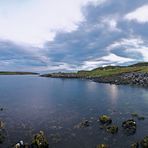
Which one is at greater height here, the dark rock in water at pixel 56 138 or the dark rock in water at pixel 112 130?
the dark rock in water at pixel 112 130

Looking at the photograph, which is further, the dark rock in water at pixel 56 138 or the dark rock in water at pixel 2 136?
the dark rock in water at pixel 56 138

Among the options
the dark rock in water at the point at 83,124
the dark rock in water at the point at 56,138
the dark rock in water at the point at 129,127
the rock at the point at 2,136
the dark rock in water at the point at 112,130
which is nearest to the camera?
the rock at the point at 2,136

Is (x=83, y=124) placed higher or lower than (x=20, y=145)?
higher

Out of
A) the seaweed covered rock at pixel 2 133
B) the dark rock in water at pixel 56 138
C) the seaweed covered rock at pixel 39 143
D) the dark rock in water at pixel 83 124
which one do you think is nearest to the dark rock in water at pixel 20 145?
the seaweed covered rock at pixel 39 143

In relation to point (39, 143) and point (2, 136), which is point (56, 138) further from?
point (2, 136)

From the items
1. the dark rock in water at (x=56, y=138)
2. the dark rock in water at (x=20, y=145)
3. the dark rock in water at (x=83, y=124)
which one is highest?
the dark rock in water at (x=83, y=124)

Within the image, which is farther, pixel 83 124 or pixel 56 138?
pixel 83 124

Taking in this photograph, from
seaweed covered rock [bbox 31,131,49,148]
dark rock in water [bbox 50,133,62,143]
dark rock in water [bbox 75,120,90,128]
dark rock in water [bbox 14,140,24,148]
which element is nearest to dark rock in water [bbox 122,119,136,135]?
dark rock in water [bbox 75,120,90,128]

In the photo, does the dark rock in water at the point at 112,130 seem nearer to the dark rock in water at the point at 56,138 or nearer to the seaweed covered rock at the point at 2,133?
the dark rock in water at the point at 56,138

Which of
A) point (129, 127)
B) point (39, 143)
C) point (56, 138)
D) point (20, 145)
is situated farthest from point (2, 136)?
point (129, 127)

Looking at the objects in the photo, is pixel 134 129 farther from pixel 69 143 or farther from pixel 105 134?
pixel 69 143

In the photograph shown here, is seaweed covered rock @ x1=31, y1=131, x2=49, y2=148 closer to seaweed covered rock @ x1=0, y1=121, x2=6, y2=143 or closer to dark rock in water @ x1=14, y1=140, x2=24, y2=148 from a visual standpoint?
dark rock in water @ x1=14, y1=140, x2=24, y2=148

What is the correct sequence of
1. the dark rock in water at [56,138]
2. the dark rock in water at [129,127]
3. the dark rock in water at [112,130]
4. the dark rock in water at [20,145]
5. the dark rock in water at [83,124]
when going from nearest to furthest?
the dark rock in water at [20,145]
the dark rock in water at [56,138]
the dark rock in water at [112,130]
the dark rock in water at [129,127]
the dark rock in water at [83,124]

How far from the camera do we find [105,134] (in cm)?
4688
